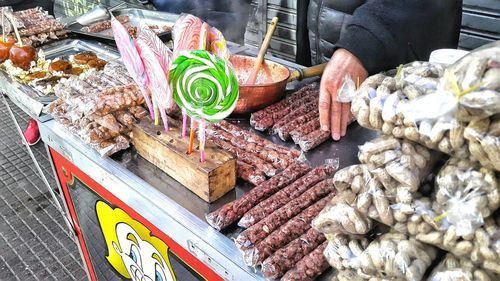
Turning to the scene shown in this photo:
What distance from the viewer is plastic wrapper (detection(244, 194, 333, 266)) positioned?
4.32 feet

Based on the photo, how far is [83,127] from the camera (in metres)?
1.97

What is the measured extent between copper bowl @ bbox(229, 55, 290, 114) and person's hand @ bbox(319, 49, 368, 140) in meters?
0.31

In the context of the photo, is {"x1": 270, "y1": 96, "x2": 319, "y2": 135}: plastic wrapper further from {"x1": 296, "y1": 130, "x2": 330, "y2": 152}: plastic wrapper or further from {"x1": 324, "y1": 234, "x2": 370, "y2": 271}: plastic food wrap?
{"x1": 324, "y1": 234, "x2": 370, "y2": 271}: plastic food wrap

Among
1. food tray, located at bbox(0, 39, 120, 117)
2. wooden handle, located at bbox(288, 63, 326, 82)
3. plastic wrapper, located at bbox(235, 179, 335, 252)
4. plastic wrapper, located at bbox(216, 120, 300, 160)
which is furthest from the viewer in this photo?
food tray, located at bbox(0, 39, 120, 117)

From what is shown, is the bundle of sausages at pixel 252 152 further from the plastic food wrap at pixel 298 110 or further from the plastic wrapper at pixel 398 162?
the plastic wrapper at pixel 398 162

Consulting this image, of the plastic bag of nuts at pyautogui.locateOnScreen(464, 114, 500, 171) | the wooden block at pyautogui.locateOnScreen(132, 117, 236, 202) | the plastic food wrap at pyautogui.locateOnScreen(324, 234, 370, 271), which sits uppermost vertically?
the plastic bag of nuts at pyautogui.locateOnScreen(464, 114, 500, 171)

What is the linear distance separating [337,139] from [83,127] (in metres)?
1.13

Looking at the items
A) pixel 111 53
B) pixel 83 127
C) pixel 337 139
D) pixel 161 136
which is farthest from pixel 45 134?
pixel 337 139

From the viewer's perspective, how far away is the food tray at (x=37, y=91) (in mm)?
2371

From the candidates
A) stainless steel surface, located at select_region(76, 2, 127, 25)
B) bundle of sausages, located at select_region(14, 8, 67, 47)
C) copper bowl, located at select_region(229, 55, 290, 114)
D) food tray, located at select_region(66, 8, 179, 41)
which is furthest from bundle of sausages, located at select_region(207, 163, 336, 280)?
stainless steel surface, located at select_region(76, 2, 127, 25)

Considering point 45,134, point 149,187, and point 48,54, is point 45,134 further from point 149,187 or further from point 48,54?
point 48,54

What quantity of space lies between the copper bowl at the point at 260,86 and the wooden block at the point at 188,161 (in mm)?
381

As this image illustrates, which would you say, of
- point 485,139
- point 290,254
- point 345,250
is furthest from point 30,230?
point 485,139

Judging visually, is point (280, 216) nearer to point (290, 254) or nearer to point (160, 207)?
point (290, 254)
